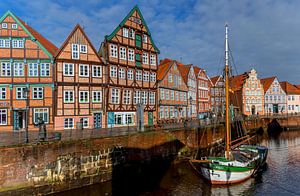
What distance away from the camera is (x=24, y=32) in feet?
82.2

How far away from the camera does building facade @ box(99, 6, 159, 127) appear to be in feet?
94.0

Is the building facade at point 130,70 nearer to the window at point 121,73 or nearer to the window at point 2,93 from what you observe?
the window at point 121,73

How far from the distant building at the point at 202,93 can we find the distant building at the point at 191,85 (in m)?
1.33

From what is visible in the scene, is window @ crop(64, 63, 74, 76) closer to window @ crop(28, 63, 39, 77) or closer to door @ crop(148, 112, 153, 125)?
window @ crop(28, 63, 39, 77)

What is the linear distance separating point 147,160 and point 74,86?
39.3 ft

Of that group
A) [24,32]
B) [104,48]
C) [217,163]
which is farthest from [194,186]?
[24,32]

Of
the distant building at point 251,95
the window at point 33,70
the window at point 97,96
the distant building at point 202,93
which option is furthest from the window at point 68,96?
the distant building at point 251,95

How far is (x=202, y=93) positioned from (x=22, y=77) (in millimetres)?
34861

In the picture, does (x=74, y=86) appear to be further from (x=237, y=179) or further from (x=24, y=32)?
(x=237, y=179)

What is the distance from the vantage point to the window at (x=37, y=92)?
25.0 meters

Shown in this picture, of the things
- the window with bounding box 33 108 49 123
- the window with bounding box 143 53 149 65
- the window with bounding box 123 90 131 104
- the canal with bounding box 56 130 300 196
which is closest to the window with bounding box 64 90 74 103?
the window with bounding box 33 108 49 123

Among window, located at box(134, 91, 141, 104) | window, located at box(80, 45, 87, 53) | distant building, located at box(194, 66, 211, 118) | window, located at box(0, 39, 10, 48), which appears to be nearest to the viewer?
window, located at box(0, 39, 10, 48)

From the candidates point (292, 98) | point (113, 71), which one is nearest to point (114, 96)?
point (113, 71)

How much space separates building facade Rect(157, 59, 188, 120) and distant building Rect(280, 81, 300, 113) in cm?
3934
